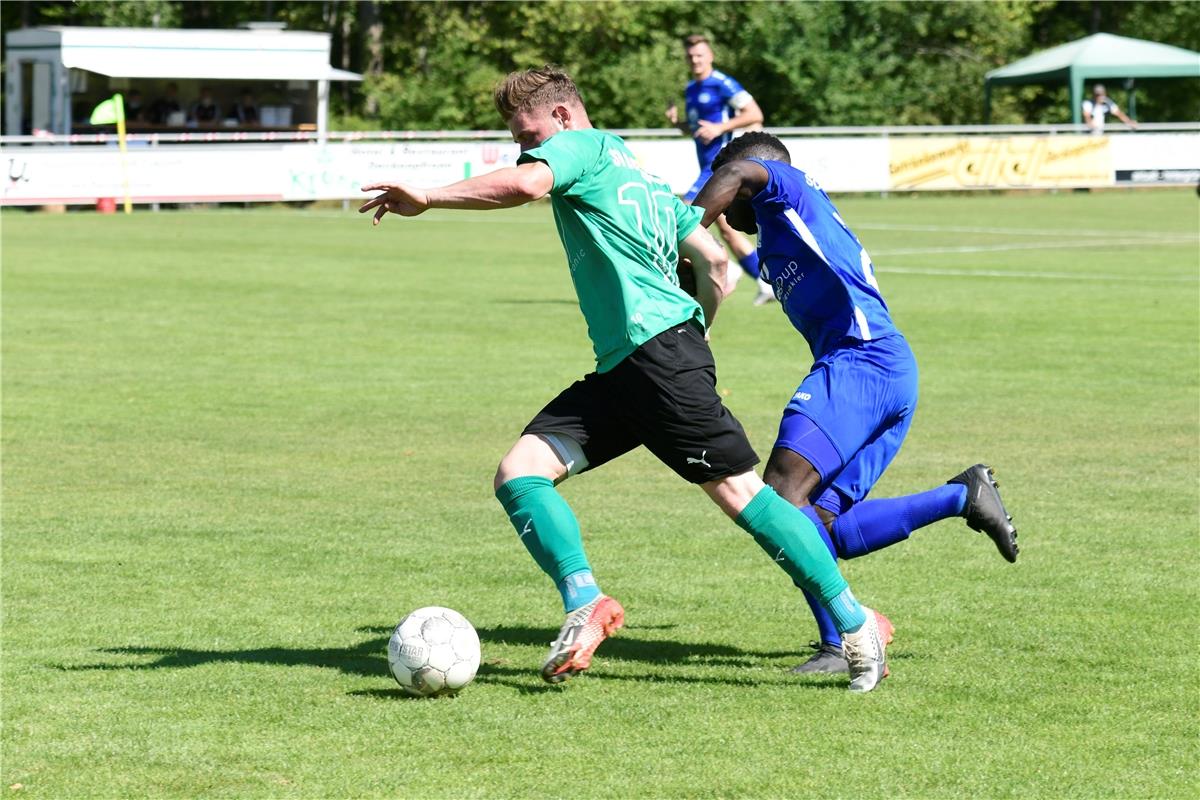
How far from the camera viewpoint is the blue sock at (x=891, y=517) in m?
6.11

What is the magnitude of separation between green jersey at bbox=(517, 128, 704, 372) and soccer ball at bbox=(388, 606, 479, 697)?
3.16 ft

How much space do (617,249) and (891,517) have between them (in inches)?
57.1

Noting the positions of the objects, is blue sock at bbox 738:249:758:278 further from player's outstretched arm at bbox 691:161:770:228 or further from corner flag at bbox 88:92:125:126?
corner flag at bbox 88:92:125:126

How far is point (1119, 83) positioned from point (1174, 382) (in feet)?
131

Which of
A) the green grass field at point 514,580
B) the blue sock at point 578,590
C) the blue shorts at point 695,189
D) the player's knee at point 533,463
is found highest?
the blue shorts at point 695,189

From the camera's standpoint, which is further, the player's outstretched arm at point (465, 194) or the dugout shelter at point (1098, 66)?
the dugout shelter at point (1098, 66)

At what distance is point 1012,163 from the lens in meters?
39.8

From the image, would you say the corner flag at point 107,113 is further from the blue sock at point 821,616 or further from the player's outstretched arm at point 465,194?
the player's outstretched arm at point 465,194

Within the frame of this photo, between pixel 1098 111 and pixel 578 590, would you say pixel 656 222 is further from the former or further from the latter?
pixel 1098 111

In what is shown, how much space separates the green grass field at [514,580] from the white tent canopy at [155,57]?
84.7 feet

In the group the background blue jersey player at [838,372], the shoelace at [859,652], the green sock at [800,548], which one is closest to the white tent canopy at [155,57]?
the background blue jersey player at [838,372]

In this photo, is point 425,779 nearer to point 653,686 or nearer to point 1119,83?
point 653,686

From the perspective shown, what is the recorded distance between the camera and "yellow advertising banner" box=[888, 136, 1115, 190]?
39312mm

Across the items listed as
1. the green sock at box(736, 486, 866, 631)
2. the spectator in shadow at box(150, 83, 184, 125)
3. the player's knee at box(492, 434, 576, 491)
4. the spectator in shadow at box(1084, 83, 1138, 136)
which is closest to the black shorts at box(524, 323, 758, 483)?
the green sock at box(736, 486, 866, 631)
